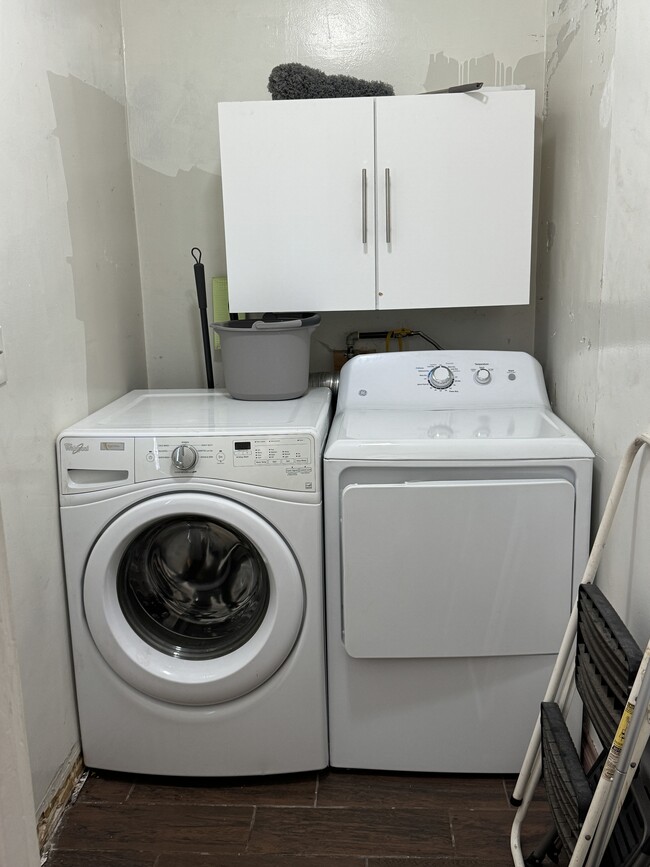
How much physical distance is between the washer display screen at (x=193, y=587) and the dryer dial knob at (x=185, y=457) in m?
0.17

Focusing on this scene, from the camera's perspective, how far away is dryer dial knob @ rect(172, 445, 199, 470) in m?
1.93

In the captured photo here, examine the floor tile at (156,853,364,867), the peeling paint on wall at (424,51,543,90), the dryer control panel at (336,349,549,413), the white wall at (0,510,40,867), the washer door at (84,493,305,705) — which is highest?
the peeling paint on wall at (424,51,543,90)

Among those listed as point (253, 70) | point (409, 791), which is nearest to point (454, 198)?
point (253, 70)

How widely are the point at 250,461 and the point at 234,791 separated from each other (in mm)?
859

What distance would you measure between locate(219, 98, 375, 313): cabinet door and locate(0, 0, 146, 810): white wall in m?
0.40

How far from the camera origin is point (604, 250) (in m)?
1.89

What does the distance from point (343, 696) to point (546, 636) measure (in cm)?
53

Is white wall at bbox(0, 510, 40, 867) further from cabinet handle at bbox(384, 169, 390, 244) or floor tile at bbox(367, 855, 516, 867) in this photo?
cabinet handle at bbox(384, 169, 390, 244)

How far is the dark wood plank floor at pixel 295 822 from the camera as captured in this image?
1820mm

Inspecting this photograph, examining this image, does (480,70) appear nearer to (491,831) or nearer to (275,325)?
(275,325)

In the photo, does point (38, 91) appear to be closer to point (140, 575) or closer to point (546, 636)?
point (140, 575)

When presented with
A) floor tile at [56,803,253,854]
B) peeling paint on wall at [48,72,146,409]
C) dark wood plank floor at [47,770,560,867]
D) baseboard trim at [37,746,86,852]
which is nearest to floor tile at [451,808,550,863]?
dark wood plank floor at [47,770,560,867]

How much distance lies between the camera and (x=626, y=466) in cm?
153

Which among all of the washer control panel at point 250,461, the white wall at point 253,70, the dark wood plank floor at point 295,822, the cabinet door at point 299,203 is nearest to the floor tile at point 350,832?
the dark wood plank floor at point 295,822
